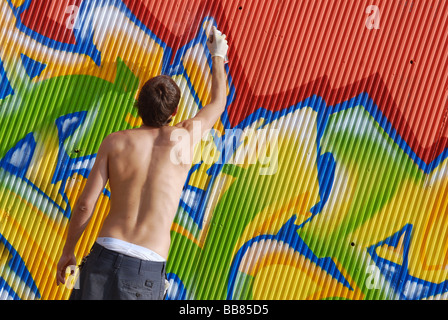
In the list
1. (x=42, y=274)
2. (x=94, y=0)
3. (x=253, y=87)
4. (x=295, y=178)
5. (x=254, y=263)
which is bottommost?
(x=42, y=274)

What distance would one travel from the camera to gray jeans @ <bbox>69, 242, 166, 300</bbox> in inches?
109

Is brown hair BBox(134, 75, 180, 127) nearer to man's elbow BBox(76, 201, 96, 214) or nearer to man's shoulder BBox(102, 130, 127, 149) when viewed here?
man's shoulder BBox(102, 130, 127, 149)

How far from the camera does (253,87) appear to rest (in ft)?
15.1

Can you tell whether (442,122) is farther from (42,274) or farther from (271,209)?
(42,274)

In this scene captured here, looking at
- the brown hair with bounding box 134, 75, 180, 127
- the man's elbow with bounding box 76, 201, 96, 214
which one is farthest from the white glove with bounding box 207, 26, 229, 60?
the man's elbow with bounding box 76, 201, 96, 214

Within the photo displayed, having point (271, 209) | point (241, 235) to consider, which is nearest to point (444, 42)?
point (271, 209)

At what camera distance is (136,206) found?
9.46ft

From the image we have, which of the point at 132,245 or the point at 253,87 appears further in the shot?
the point at 253,87

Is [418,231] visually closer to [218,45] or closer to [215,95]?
[215,95]

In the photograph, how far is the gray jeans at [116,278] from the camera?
2.78m

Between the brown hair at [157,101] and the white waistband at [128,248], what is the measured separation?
74cm

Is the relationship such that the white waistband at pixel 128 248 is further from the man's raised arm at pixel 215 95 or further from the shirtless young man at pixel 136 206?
the man's raised arm at pixel 215 95

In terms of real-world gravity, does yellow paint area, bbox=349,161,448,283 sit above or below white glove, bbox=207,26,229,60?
below

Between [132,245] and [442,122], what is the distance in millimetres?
3222
